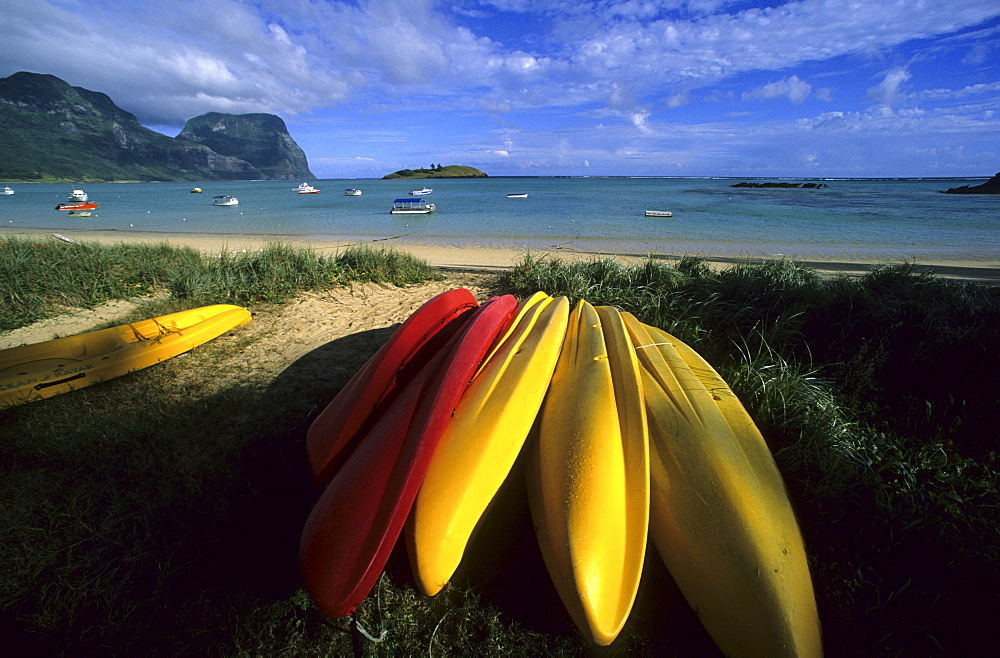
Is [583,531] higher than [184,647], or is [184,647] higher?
[583,531]

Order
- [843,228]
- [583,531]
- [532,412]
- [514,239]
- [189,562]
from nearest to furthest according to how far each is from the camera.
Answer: [583,531]
[189,562]
[532,412]
[514,239]
[843,228]

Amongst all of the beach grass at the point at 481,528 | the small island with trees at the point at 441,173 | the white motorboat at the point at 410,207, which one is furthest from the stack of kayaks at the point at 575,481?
the small island with trees at the point at 441,173

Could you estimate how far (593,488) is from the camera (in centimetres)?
180

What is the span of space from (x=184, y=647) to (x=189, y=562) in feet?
1.28

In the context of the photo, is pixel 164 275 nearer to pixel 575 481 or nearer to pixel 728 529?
pixel 575 481

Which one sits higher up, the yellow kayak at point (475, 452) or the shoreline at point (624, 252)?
the shoreline at point (624, 252)

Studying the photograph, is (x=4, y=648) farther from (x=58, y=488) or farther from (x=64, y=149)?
(x=64, y=149)

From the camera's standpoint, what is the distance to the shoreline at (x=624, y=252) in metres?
8.08

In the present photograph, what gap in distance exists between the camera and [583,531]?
163cm

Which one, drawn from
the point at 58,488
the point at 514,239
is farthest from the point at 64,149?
the point at 58,488

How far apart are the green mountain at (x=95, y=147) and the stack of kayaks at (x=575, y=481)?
118 m

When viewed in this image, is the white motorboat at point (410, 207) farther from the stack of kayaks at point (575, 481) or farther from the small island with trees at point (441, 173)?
the small island with trees at point (441, 173)

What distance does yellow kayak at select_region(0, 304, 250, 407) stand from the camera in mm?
3113

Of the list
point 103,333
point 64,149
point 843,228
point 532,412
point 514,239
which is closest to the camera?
point 532,412
